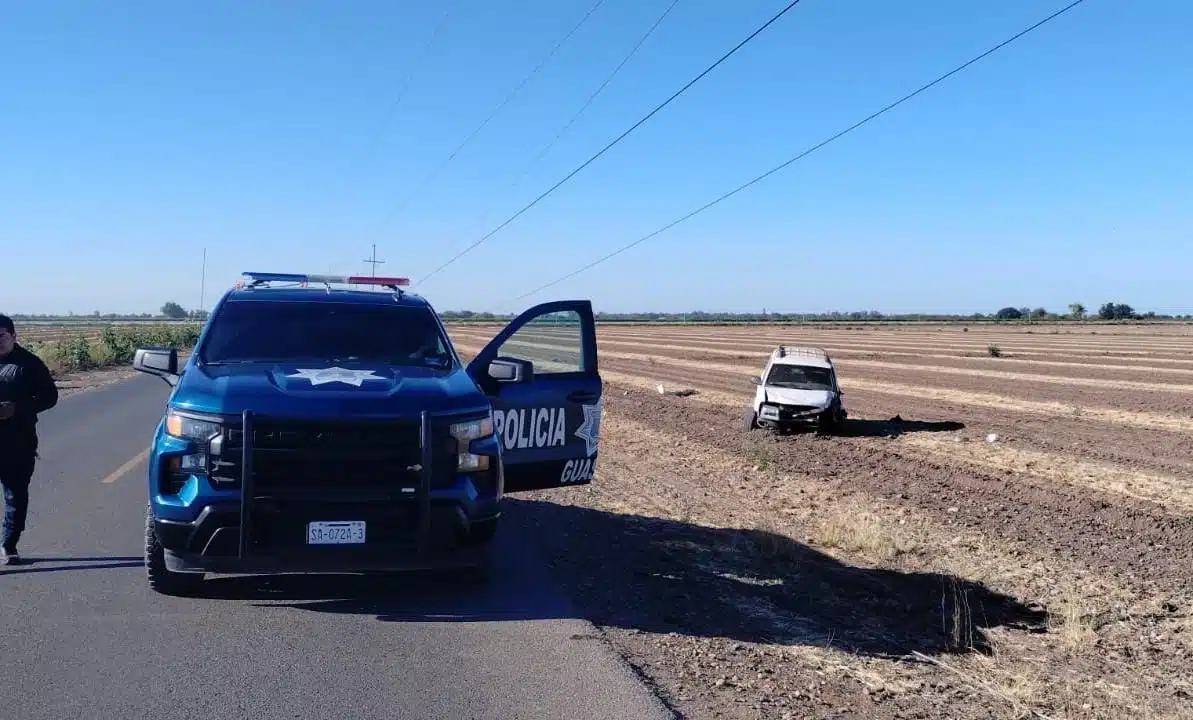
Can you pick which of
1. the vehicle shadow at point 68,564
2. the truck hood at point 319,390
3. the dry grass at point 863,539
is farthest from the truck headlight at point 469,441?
the dry grass at point 863,539

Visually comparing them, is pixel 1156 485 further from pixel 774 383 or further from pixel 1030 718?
pixel 1030 718

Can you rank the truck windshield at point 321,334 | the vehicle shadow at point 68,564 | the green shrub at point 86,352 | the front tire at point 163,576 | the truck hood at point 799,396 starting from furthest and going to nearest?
1. the green shrub at point 86,352
2. the truck hood at point 799,396
3. the truck windshield at point 321,334
4. the vehicle shadow at point 68,564
5. the front tire at point 163,576

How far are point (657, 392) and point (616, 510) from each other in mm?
19833

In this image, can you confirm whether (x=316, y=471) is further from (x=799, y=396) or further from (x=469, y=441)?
(x=799, y=396)

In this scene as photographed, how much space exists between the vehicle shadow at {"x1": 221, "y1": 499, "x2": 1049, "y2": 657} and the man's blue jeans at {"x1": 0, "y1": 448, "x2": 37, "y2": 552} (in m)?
1.70

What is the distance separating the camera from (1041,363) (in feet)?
147

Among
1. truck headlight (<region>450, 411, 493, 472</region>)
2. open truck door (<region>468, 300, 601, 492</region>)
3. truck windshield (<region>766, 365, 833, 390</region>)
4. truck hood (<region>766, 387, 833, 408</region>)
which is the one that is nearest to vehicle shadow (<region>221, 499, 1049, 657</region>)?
open truck door (<region>468, 300, 601, 492</region>)

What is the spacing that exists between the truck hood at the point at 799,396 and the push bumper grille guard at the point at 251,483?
602 inches

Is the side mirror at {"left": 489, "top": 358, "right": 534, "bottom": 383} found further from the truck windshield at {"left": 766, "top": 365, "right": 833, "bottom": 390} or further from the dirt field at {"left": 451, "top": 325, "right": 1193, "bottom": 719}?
the truck windshield at {"left": 766, "top": 365, "right": 833, "bottom": 390}

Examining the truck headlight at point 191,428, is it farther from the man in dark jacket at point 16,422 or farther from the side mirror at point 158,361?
the man in dark jacket at point 16,422

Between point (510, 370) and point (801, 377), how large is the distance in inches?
593

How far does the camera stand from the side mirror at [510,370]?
24.8ft

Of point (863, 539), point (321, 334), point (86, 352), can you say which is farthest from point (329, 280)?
point (86, 352)

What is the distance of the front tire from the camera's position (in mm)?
6562
